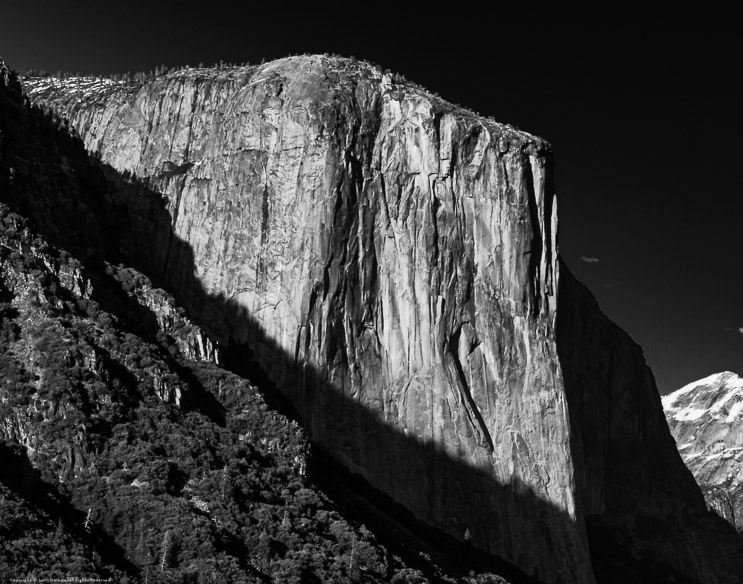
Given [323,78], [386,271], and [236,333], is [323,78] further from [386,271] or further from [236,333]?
[236,333]

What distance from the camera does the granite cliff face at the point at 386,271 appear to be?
4818 inches

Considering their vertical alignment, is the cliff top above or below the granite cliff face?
above

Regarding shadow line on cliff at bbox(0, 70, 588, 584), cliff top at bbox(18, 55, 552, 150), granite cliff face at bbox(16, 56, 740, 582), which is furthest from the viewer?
cliff top at bbox(18, 55, 552, 150)

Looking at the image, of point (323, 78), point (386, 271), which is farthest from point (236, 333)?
point (323, 78)

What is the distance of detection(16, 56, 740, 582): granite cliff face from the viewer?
401ft

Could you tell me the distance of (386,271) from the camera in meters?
126

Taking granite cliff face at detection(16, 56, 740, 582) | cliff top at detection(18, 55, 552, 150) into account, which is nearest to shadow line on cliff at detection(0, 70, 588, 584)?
granite cliff face at detection(16, 56, 740, 582)

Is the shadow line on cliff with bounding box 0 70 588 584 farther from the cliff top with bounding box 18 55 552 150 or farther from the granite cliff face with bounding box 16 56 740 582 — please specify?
the cliff top with bounding box 18 55 552 150

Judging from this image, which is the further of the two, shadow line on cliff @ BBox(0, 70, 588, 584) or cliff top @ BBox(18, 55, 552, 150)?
cliff top @ BBox(18, 55, 552, 150)

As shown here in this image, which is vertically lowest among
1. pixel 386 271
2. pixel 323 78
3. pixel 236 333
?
pixel 236 333

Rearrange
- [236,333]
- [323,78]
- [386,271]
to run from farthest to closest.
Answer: [323,78] < [386,271] < [236,333]

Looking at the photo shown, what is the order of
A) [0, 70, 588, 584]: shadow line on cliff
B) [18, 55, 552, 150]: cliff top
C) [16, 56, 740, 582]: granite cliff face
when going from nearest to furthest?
1. [0, 70, 588, 584]: shadow line on cliff
2. [16, 56, 740, 582]: granite cliff face
3. [18, 55, 552, 150]: cliff top

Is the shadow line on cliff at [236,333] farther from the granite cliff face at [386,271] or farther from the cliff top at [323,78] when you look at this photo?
the cliff top at [323,78]

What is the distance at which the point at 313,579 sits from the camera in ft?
292
